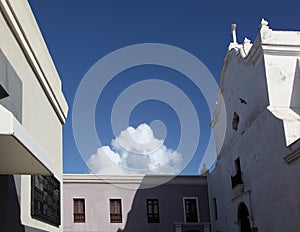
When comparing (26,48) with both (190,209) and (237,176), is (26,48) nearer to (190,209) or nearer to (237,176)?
(237,176)

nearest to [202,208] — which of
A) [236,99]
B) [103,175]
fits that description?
[103,175]

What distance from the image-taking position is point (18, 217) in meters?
5.21

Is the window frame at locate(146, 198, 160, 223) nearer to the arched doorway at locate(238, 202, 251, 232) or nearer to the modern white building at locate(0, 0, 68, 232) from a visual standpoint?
the arched doorway at locate(238, 202, 251, 232)

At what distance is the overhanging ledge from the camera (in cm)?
357

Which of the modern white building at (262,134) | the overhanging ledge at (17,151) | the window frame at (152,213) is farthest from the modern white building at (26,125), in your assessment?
the window frame at (152,213)

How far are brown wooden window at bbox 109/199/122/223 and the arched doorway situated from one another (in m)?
6.71

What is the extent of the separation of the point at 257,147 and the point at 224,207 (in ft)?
16.7

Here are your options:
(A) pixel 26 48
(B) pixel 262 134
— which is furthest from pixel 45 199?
(B) pixel 262 134

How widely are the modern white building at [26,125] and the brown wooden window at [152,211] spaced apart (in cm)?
1423

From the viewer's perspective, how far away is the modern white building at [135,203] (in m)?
21.2

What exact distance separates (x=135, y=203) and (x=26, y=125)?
54.3ft

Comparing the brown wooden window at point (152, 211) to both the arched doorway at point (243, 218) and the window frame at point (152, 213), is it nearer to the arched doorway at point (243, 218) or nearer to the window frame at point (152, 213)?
the window frame at point (152, 213)

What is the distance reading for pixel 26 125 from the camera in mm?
5797

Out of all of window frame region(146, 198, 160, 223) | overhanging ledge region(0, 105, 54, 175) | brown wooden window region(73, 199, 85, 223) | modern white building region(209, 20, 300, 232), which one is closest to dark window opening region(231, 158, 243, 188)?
modern white building region(209, 20, 300, 232)
